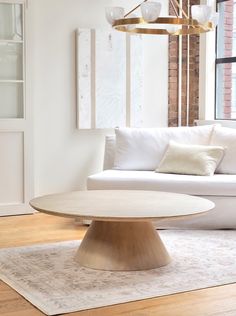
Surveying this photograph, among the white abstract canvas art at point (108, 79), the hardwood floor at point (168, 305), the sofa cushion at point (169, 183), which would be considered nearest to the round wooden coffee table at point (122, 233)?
the hardwood floor at point (168, 305)

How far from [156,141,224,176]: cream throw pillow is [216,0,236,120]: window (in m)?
1.03

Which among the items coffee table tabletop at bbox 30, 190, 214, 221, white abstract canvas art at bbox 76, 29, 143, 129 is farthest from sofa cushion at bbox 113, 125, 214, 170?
coffee table tabletop at bbox 30, 190, 214, 221

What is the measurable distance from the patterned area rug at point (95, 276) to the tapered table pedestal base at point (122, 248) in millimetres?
67

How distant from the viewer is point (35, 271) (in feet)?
11.9

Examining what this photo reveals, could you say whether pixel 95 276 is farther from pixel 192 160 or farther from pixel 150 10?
pixel 192 160

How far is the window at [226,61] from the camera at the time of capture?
20.0 feet

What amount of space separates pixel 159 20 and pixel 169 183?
1.53m

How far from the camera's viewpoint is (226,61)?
20.2 feet

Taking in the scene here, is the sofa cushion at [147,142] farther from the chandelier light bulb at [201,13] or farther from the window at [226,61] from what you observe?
the chandelier light bulb at [201,13]

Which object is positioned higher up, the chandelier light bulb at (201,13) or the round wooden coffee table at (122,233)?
the chandelier light bulb at (201,13)

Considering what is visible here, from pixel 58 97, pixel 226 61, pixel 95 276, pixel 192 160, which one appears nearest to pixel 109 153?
pixel 58 97

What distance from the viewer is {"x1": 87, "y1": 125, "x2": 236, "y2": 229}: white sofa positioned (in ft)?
15.7

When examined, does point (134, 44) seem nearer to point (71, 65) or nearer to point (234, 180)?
point (71, 65)

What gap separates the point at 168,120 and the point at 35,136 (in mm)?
1553
